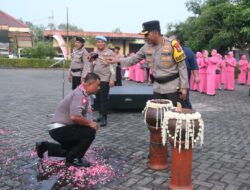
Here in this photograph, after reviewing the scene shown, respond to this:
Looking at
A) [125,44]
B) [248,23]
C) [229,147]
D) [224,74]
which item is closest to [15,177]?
[229,147]

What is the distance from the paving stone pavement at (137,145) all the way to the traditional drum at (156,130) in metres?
0.13

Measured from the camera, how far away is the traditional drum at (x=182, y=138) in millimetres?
3928

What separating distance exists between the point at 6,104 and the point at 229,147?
6532mm

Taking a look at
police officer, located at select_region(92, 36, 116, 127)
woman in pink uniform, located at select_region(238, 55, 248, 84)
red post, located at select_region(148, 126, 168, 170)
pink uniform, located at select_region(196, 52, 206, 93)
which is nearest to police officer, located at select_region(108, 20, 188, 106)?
red post, located at select_region(148, 126, 168, 170)

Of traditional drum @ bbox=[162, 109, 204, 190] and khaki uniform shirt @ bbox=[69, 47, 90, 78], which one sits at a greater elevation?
khaki uniform shirt @ bbox=[69, 47, 90, 78]

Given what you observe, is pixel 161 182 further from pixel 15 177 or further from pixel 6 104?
pixel 6 104

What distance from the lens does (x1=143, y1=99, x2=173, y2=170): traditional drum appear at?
461cm

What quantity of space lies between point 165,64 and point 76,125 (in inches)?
57.2

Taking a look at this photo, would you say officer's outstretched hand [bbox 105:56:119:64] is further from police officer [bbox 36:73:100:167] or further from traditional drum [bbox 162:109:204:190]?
traditional drum [bbox 162:109:204:190]

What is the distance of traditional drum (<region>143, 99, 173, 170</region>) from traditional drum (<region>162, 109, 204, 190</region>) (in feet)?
1.69

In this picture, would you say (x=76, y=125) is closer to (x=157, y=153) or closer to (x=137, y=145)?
(x=157, y=153)

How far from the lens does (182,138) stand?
3.95 m

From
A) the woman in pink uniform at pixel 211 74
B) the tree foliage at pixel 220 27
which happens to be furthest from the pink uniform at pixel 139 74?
the woman in pink uniform at pixel 211 74

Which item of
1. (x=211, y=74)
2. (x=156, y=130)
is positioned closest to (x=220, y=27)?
(x=211, y=74)
